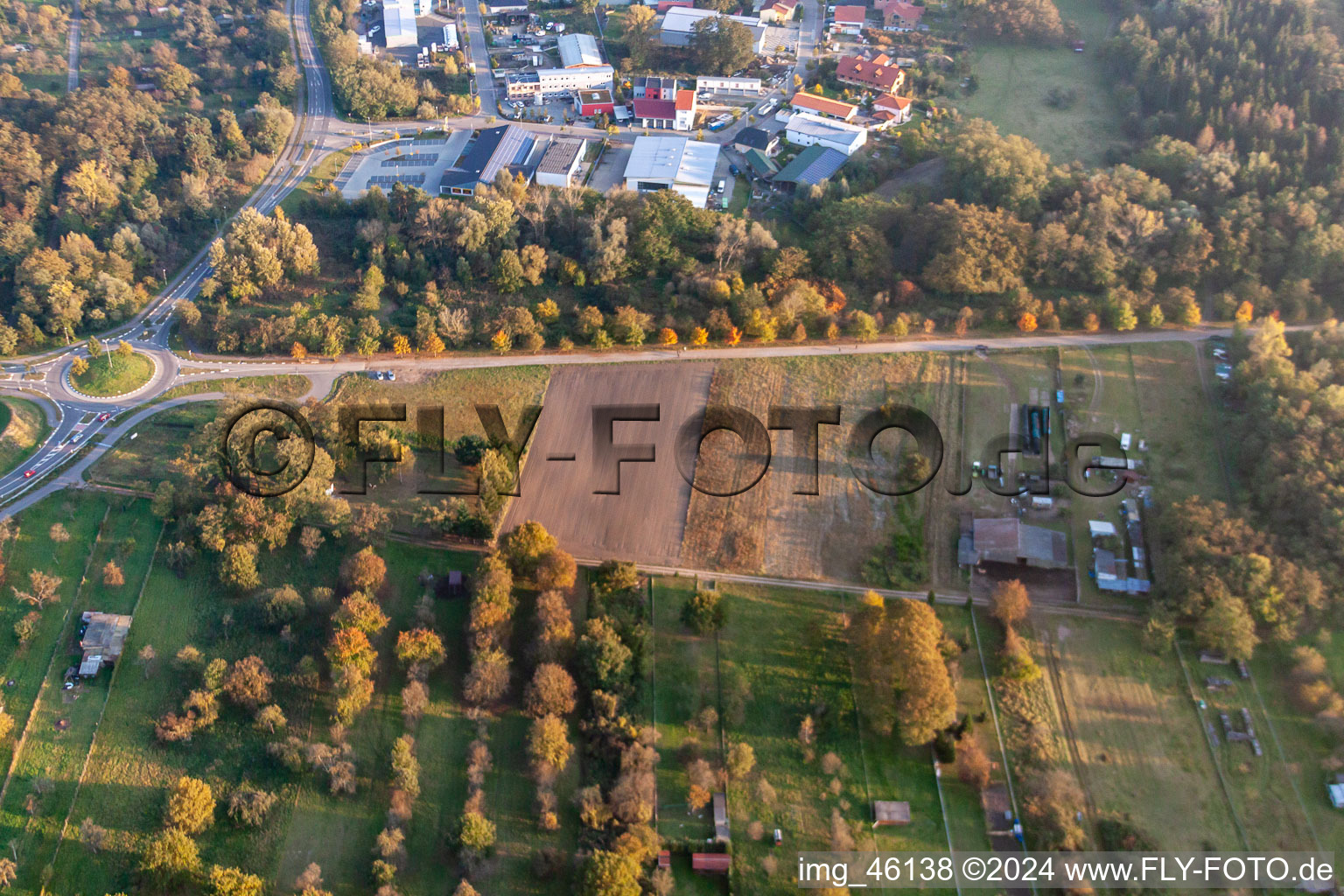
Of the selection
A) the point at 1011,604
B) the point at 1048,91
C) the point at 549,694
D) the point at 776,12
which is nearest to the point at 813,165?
the point at 1048,91

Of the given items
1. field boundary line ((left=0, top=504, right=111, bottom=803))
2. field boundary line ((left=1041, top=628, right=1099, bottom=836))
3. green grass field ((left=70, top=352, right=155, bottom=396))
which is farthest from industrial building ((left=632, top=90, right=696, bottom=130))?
field boundary line ((left=1041, top=628, right=1099, bottom=836))

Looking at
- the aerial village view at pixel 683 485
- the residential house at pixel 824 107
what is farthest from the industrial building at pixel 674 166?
the residential house at pixel 824 107

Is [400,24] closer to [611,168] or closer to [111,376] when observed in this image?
[611,168]

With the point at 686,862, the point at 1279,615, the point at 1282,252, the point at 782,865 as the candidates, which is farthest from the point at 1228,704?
the point at 1282,252

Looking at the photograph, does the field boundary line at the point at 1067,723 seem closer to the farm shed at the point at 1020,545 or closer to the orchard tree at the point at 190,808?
the farm shed at the point at 1020,545

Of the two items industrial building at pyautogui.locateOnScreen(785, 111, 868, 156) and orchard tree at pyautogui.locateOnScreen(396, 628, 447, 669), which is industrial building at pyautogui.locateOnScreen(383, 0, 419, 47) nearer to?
industrial building at pyautogui.locateOnScreen(785, 111, 868, 156)

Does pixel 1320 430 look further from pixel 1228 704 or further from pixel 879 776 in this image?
pixel 879 776

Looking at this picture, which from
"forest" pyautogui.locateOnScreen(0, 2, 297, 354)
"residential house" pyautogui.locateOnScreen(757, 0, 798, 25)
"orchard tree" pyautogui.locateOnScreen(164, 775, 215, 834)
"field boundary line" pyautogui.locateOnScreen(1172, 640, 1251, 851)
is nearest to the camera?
"orchard tree" pyautogui.locateOnScreen(164, 775, 215, 834)
